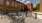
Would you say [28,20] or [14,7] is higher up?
[14,7]

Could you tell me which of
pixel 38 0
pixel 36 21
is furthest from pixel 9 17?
pixel 38 0

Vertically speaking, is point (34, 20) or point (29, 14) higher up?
point (29, 14)

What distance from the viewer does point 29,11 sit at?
1.62m

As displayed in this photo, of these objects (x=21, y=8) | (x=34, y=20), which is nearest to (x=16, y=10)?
(x=21, y=8)

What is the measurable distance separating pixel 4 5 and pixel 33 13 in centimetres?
53

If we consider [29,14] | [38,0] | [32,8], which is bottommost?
[29,14]

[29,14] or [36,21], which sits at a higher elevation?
[29,14]

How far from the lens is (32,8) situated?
1.55 meters

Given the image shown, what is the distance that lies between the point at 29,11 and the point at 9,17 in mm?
365

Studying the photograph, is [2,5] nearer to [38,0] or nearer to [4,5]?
[4,5]

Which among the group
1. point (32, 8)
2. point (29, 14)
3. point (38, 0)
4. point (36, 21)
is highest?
point (38, 0)

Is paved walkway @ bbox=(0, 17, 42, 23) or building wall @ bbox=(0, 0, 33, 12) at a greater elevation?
building wall @ bbox=(0, 0, 33, 12)

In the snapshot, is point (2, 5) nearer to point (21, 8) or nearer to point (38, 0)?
point (21, 8)

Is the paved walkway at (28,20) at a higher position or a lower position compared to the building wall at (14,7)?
lower
